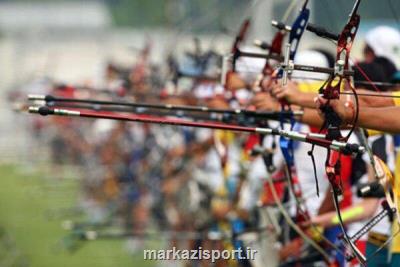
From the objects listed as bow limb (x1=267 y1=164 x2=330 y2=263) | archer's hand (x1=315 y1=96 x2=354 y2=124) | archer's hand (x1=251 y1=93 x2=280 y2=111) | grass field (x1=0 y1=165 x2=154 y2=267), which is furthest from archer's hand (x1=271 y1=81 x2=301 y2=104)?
grass field (x1=0 y1=165 x2=154 y2=267)

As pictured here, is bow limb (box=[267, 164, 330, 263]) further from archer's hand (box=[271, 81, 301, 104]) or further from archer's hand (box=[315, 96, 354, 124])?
archer's hand (box=[315, 96, 354, 124])

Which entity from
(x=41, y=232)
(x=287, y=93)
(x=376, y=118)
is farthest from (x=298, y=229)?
(x=41, y=232)

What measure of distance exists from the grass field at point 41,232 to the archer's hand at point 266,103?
6780mm

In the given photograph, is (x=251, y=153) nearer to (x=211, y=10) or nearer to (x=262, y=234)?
(x=262, y=234)

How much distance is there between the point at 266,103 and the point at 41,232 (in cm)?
985

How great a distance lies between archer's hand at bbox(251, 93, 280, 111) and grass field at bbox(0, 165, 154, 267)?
22.2 feet

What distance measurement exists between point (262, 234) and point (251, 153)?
1038mm

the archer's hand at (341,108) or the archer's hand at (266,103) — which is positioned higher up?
the archer's hand at (266,103)

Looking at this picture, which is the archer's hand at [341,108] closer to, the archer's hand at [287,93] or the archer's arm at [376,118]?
the archer's arm at [376,118]

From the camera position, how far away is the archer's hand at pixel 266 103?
251 inches

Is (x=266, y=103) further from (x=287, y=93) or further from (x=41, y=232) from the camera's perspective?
(x=41, y=232)

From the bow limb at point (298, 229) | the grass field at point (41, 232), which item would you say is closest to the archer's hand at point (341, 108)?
the bow limb at point (298, 229)

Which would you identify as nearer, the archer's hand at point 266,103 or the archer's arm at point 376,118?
the archer's arm at point 376,118

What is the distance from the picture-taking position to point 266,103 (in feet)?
20.9
